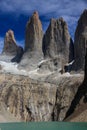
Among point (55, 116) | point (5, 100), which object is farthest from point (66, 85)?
point (5, 100)

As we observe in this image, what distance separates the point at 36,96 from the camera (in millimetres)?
190125

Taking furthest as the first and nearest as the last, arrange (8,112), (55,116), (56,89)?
(56,89) → (55,116) → (8,112)

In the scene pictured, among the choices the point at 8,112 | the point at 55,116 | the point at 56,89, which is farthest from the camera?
the point at 56,89

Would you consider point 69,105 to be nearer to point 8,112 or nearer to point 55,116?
point 55,116

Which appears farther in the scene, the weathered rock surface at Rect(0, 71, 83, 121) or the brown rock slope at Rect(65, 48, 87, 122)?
the weathered rock surface at Rect(0, 71, 83, 121)

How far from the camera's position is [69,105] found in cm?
18375

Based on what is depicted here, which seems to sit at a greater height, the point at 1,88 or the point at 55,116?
the point at 1,88

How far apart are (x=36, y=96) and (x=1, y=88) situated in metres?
15.9

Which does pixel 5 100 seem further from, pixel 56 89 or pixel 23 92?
pixel 56 89

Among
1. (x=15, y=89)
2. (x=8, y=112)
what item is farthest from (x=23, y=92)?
(x=8, y=112)

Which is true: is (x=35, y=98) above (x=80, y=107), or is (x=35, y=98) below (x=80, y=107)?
below

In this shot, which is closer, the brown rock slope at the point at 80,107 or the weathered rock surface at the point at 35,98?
the brown rock slope at the point at 80,107

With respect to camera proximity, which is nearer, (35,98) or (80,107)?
(80,107)

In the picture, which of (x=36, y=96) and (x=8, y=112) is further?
(x=36, y=96)
